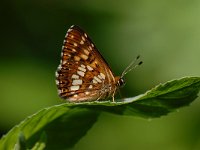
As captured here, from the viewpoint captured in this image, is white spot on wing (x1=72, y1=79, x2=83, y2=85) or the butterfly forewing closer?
the butterfly forewing

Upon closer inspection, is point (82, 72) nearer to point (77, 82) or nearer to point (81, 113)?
point (77, 82)

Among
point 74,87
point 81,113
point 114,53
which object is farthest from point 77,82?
point 81,113

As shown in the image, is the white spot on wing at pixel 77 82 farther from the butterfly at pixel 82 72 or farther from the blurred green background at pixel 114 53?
the blurred green background at pixel 114 53

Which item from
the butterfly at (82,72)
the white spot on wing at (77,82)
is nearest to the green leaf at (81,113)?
the butterfly at (82,72)

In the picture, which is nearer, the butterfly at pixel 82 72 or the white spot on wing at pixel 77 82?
the butterfly at pixel 82 72

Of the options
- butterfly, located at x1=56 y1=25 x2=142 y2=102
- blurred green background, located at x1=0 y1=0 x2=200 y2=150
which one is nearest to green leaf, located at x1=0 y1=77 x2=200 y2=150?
butterfly, located at x1=56 y1=25 x2=142 y2=102

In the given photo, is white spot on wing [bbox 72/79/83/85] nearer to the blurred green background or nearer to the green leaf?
the blurred green background

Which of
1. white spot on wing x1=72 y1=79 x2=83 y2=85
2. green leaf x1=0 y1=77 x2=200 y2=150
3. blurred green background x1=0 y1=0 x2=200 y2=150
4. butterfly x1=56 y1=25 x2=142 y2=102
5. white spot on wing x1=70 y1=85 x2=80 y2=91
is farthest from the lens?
blurred green background x1=0 y1=0 x2=200 y2=150

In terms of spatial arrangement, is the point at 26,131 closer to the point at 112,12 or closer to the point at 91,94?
the point at 91,94
